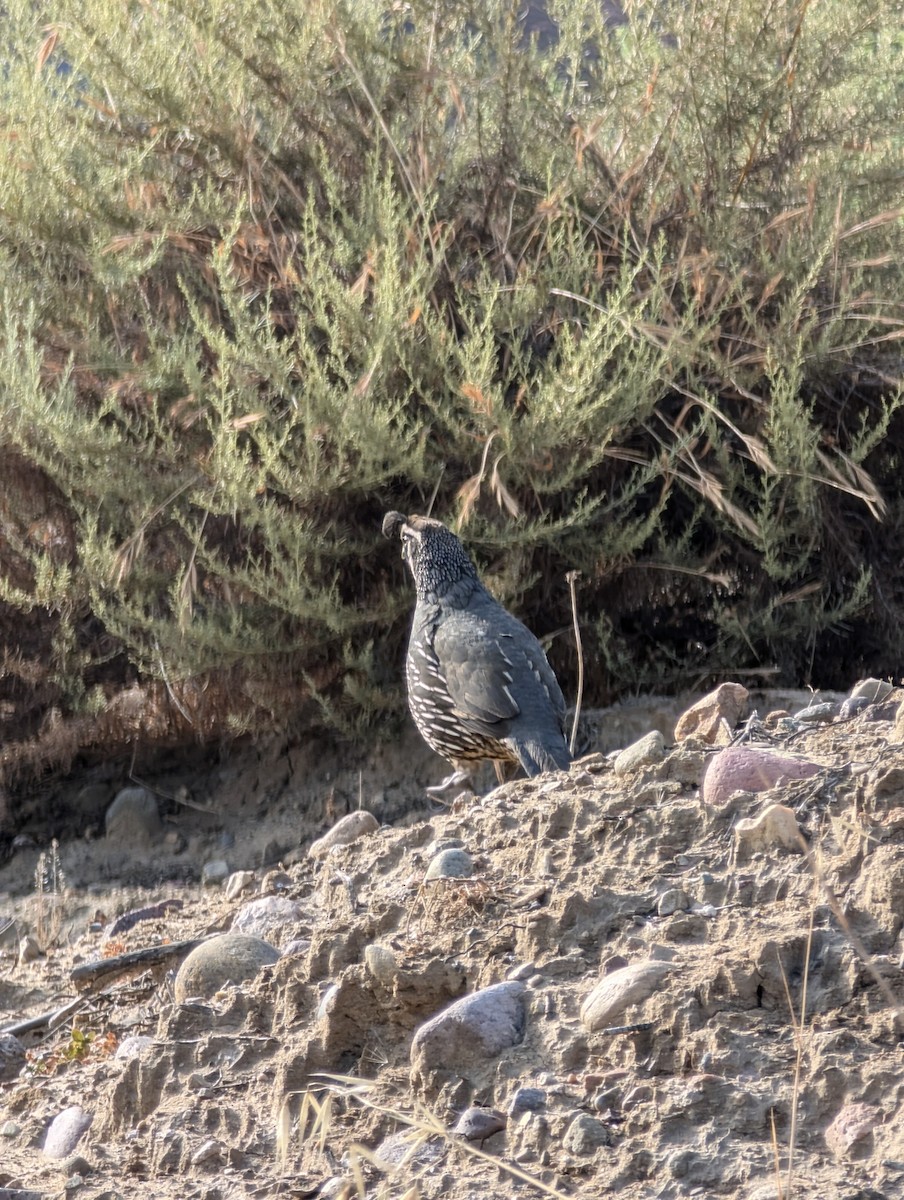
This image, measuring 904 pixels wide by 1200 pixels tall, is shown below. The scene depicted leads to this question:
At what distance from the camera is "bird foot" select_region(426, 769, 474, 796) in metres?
5.82

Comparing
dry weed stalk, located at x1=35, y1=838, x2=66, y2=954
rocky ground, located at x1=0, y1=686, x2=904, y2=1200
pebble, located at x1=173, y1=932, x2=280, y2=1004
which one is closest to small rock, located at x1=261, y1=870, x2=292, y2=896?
rocky ground, located at x1=0, y1=686, x2=904, y2=1200

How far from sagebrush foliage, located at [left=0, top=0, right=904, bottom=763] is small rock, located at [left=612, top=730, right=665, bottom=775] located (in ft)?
5.22

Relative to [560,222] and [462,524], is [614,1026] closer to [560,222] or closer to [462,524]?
[462,524]

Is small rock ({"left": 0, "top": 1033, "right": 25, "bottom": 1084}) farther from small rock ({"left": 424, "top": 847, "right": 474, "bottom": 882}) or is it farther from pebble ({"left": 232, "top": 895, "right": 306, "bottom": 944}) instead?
small rock ({"left": 424, "top": 847, "right": 474, "bottom": 882})

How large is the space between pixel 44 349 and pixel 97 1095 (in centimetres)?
312

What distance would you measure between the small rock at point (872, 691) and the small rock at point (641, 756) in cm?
85

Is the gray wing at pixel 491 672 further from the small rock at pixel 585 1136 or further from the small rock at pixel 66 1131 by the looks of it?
the small rock at pixel 585 1136

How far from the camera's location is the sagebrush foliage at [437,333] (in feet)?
18.5

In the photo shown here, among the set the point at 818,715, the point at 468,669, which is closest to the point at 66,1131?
the point at 818,715

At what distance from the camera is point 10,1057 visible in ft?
13.0

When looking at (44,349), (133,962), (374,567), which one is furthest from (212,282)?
(133,962)

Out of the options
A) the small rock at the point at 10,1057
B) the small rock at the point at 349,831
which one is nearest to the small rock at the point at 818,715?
the small rock at the point at 349,831

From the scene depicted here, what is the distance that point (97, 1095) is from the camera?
343 centimetres

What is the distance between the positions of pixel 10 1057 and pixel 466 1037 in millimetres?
1567
